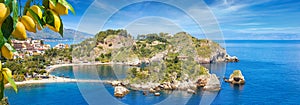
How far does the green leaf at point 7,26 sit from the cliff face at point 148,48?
552cm

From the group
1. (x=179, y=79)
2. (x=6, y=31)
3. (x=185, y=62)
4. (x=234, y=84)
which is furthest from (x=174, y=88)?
(x=6, y=31)

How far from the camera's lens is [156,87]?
9.48 metres

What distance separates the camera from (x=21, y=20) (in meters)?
0.17

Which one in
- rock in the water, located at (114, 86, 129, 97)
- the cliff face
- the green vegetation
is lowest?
rock in the water, located at (114, 86, 129, 97)

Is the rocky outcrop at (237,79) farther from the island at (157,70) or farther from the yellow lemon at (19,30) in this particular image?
the yellow lemon at (19,30)

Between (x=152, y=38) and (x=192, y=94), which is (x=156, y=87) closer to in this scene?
(x=192, y=94)

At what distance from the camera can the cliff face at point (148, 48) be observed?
26.7ft

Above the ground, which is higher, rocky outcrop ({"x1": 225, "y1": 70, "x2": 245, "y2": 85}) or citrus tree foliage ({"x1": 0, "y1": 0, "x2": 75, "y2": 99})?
citrus tree foliage ({"x1": 0, "y1": 0, "x2": 75, "y2": 99})

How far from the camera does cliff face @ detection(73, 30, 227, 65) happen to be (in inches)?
320

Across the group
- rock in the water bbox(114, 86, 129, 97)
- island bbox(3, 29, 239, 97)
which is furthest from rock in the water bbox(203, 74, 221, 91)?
rock in the water bbox(114, 86, 129, 97)

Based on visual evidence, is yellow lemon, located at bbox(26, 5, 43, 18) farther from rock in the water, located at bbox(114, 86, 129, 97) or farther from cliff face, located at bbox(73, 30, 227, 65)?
rock in the water, located at bbox(114, 86, 129, 97)

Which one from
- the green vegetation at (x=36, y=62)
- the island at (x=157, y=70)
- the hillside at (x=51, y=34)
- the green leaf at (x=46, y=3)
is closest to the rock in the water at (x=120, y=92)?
the island at (x=157, y=70)

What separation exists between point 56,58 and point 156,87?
990 cm

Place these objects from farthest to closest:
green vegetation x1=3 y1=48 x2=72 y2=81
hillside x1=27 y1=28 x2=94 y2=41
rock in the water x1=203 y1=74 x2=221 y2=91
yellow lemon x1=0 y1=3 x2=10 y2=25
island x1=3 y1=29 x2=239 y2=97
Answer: green vegetation x1=3 y1=48 x2=72 y2=81
rock in the water x1=203 y1=74 x2=221 y2=91
island x1=3 y1=29 x2=239 y2=97
hillside x1=27 y1=28 x2=94 y2=41
yellow lemon x1=0 y1=3 x2=10 y2=25
